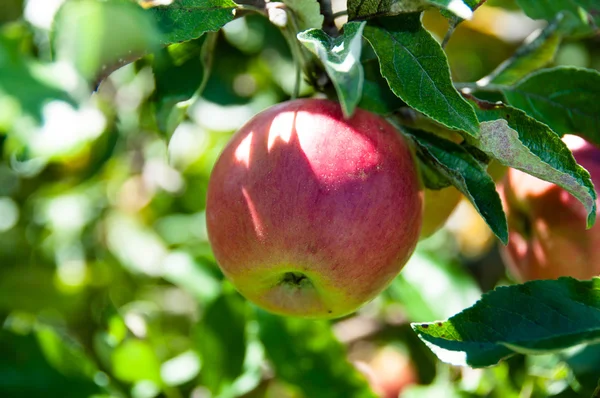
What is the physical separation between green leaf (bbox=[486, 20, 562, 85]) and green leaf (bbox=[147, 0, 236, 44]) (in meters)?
0.51

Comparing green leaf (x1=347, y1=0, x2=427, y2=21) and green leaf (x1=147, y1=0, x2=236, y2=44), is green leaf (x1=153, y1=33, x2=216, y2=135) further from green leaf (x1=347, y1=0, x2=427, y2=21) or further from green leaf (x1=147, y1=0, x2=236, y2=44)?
green leaf (x1=347, y1=0, x2=427, y2=21)

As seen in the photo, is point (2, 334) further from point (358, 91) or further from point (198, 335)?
point (358, 91)

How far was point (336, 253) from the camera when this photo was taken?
91 cm

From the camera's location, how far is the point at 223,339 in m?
1.53

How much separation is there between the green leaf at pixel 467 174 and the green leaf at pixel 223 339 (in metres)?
0.65

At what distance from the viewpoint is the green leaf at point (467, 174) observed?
0.95 metres

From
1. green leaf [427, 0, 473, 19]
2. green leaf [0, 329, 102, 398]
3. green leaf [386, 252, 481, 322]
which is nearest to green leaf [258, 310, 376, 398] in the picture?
green leaf [386, 252, 481, 322]

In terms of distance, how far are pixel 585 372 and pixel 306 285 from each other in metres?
0.55

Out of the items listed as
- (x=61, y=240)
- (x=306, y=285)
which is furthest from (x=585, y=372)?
(x=61, y=240)

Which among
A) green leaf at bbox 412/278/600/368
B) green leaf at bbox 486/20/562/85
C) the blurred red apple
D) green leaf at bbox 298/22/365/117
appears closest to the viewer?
green leaf at bbox 298/22/365/117

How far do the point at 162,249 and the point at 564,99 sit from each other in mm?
1365

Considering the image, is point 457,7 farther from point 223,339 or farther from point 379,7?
point 223,339

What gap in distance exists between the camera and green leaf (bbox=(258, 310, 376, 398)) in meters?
1.44

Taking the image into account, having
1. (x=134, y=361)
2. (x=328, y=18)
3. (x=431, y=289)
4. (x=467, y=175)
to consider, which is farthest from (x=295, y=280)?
(x=431, y=289)
